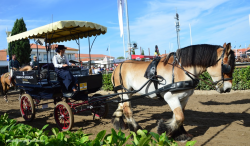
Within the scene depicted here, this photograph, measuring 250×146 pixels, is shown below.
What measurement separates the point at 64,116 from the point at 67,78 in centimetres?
99

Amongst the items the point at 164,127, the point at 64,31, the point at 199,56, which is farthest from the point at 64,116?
the point at 199,56

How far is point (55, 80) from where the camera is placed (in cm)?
558

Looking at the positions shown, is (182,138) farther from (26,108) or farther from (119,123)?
(26,108)

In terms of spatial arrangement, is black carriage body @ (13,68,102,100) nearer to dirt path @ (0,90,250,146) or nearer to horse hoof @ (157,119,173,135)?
dirt path @ (0,90,250,146)

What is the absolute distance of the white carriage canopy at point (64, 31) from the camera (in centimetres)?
473

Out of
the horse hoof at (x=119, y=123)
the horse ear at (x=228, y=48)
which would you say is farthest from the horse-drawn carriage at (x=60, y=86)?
the horse ear at (x=228, y=48)

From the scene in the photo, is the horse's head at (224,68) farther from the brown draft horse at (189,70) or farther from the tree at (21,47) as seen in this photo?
the tree at (21,47)

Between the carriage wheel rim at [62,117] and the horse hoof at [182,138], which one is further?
the carriage wheel rim at [62,117]

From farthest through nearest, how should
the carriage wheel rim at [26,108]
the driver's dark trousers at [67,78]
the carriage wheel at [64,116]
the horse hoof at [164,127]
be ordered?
1. the carriage wheel rim at [26,108]
2. the driver's dark trousers at [67,78]
3. the carriage wheel at [64,116]
4. the horse hoof at [164,127]

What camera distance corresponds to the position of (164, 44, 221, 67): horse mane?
3549 millimetres

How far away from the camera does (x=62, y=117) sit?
4.86 meters

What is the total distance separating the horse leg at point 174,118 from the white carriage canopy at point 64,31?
296cm

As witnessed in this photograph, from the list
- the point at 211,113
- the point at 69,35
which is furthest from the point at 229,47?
the point at 69,35

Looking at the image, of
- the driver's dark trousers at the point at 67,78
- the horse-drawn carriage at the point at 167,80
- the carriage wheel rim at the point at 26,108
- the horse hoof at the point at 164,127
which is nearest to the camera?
the horse-drawn carriage at the point at 167,80
